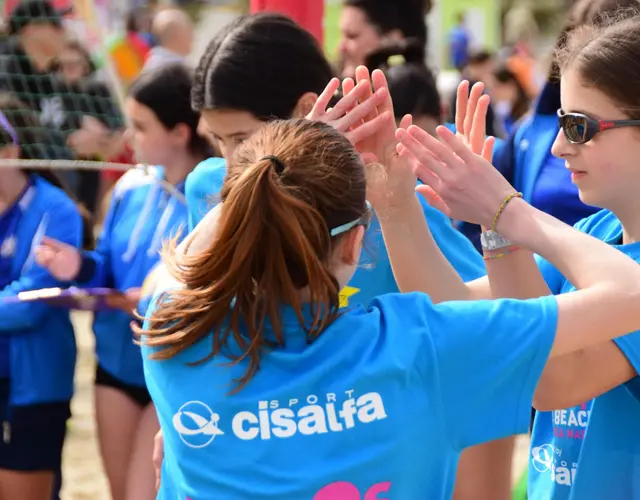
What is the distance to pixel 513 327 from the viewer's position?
1772 mm

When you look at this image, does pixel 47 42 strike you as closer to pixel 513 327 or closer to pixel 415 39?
pixel 415 39

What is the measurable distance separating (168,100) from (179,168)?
26cm

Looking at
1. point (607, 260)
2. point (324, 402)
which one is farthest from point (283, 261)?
point (607, 260)

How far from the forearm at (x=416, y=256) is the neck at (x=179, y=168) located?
6.31 feet

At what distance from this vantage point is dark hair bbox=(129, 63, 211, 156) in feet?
13.4

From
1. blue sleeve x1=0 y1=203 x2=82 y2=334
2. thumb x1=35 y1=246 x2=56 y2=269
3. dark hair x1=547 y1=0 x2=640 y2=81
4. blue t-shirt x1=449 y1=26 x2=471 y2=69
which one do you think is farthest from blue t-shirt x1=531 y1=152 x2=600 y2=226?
blue t-shirt x1=449 y1=26 x2=471 y2=69

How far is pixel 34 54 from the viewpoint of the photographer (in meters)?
7.02

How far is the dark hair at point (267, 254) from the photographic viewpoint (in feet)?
5.78

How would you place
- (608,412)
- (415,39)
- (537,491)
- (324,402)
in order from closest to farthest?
(324,402) < (608,412) < (537,491) < (415,39)

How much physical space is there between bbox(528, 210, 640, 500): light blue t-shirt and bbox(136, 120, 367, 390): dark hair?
56cm

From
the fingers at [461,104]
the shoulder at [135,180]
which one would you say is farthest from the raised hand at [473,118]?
the shoulder at [135,180]

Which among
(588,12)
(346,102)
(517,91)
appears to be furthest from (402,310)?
(517,91)

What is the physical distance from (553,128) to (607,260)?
1733 millimetres

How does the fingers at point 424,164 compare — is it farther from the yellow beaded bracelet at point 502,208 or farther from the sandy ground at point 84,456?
the sandy ground at point 84,456
